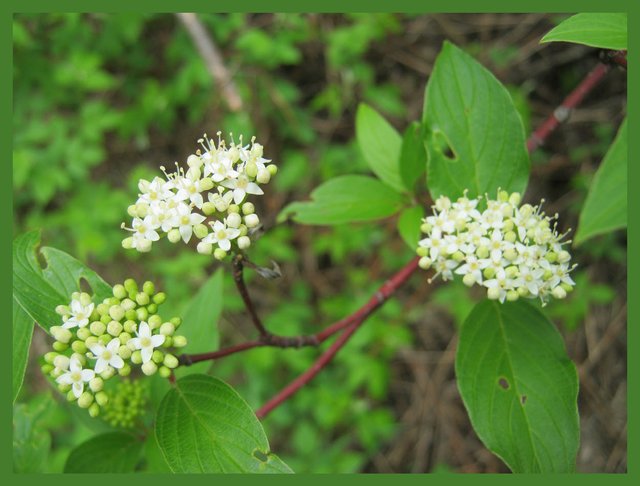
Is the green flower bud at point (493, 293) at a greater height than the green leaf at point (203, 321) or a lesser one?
greater

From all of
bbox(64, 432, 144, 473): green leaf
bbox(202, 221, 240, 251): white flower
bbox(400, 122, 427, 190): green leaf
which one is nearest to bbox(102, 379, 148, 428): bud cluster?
bbox(64, 432, 144, 473): green leaf

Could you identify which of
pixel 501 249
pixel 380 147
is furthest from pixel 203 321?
pixel 501 249

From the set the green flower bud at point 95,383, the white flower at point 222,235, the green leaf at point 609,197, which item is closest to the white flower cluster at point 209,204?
the white flower at point 222,235

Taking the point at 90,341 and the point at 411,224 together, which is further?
the point at 411,224

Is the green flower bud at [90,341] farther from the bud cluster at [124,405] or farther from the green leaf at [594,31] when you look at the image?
the green leaf at [594,31]

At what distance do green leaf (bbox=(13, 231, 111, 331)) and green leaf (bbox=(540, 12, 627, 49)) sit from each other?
1247mm

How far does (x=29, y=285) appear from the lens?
145cm

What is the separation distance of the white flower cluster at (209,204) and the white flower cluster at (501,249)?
48 cm

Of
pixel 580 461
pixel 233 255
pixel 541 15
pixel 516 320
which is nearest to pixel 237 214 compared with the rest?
pixel 233 255

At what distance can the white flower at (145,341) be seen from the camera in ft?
4.50

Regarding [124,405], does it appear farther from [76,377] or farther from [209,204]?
[209,204]

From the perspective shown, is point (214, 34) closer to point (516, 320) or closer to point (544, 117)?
point (544, 117)

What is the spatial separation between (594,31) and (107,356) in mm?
1351

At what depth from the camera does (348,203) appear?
182 centimetres
